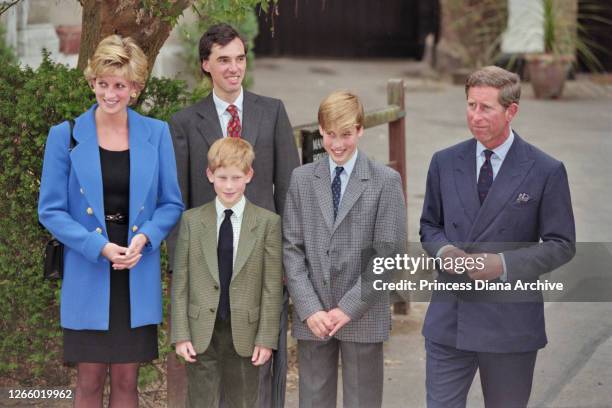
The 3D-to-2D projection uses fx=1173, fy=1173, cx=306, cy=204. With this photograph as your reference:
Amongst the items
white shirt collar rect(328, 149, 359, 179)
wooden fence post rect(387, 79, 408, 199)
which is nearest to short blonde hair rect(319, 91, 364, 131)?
white shirt collar rect(328, 149, 359, 179)

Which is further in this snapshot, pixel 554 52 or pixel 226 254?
pixel 554 52

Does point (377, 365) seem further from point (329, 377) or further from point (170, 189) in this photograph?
point (170, 189)

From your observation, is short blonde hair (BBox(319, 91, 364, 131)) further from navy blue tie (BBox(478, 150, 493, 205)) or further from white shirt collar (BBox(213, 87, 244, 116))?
white shirt collar (BBox(213, 87, 244, 116))

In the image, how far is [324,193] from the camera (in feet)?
16.0

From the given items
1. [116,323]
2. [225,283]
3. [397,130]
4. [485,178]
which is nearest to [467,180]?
[485,178]

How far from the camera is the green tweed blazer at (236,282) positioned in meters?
4.83

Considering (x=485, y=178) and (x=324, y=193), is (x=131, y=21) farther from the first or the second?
(x=485, y=178)

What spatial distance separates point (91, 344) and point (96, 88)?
1.07 m

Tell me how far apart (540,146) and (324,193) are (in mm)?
9072

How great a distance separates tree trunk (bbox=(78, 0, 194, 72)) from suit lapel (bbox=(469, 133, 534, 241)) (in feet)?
6.66

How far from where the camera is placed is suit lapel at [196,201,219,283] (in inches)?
190

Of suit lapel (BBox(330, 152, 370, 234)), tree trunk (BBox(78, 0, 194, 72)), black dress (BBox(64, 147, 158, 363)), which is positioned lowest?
black dress (BBox(64, 147, 158, 363))

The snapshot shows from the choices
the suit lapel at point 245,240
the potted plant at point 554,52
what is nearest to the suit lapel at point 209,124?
the suit lapel at point 245,240

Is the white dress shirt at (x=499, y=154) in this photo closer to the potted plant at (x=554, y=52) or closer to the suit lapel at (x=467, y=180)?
the suit lapel at (x=467, y=180)
